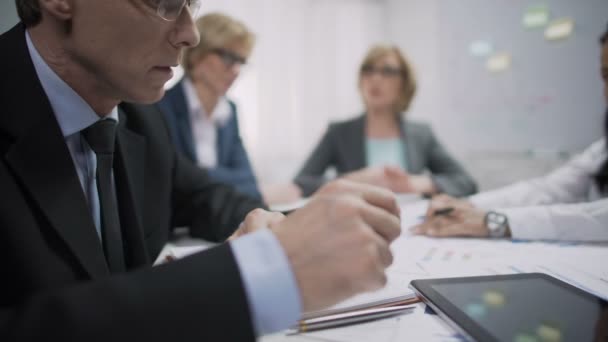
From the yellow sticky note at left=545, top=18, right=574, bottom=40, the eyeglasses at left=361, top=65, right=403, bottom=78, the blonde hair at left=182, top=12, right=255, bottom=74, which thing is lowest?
the eyeglasses at left=361, top=65, right=403, bottom=78

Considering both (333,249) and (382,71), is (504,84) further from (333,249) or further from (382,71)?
(333,249)

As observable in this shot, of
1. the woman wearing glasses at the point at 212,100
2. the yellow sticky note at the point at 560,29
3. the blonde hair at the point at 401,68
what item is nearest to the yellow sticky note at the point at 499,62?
the yellow sticky note at the point at 560,29

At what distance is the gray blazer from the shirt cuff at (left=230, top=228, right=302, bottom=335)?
1593mm

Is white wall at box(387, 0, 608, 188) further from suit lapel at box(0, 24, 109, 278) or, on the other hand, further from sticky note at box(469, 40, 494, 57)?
suit lapel at box(0, 24, 109, 278)

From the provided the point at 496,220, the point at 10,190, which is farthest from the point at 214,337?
the point at 496,220

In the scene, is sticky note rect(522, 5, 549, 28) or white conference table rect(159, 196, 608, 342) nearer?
white conference table rect(159, 196, 608, 342)

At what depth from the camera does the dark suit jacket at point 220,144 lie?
1699 millimetres

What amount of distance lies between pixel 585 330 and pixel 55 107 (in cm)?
79

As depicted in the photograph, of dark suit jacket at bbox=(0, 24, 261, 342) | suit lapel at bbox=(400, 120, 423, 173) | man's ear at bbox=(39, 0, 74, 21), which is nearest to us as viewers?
dark suit jacket at bbox=(0, 24, 261, 342)

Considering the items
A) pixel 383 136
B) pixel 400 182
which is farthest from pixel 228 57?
pixel 400 182

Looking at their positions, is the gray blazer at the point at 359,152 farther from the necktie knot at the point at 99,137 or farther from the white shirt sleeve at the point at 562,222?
the necktie knot at the point at 99,137

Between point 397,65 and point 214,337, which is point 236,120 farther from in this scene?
point 214,337

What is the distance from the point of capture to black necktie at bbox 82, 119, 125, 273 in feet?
2.02

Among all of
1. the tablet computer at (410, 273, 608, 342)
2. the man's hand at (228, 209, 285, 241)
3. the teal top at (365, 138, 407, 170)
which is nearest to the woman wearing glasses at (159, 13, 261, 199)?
the teal top at (365, 138, 407, 170)
